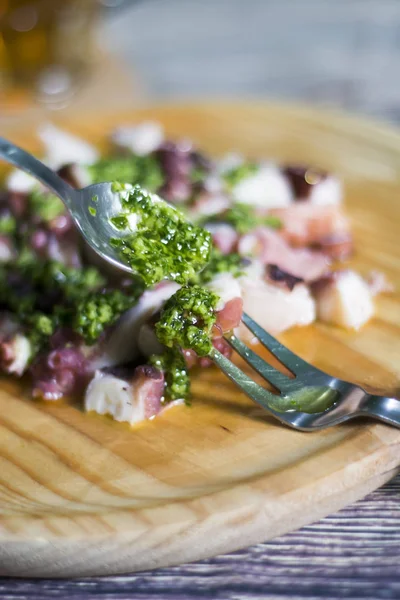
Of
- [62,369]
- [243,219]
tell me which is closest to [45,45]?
[243,219]

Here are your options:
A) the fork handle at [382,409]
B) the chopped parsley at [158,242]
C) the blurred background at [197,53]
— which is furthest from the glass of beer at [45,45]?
the fork handle at [382,409]

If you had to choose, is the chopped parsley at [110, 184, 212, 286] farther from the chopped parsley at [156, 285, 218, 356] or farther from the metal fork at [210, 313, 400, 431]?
the metal fork at [210, 313, 400, 431]

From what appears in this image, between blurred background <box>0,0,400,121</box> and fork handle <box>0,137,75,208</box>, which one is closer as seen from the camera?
fork handle <box>0,137,75,208</box>

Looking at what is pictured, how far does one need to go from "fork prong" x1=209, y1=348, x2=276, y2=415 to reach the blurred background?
239 cm

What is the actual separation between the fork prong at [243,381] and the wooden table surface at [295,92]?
37cm

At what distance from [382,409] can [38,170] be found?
1286 millimetres

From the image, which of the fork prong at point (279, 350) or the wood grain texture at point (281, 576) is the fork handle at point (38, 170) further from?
the wood grain texture at point (281, 576)

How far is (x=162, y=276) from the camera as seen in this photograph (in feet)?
7.12

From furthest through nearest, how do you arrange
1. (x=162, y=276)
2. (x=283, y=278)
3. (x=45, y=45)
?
(x=45, y=45) → (x=283, y=278) → (x=162, y=276)

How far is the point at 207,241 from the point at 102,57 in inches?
159

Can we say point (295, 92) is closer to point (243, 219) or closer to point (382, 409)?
point (243, 219)

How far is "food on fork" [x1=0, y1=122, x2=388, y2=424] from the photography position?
222cm

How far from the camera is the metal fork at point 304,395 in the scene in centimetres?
208

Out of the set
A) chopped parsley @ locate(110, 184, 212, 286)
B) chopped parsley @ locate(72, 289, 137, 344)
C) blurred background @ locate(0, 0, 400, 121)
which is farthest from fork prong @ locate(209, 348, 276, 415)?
blurred background @ locate(0, 0, 400, 121)
